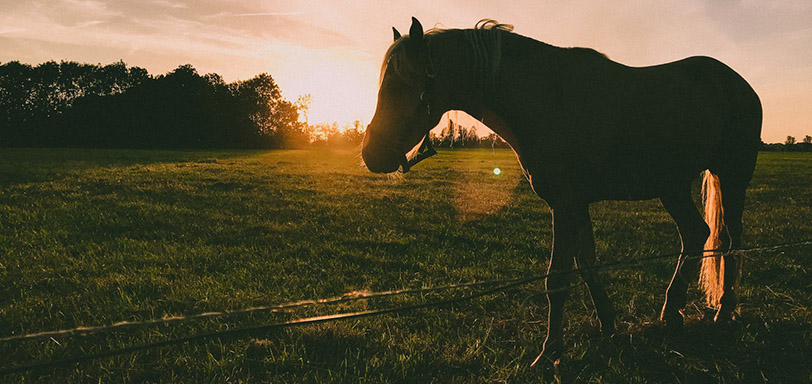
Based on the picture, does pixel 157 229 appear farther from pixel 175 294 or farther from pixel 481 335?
pixel 481 335

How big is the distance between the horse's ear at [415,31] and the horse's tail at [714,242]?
9.53ft

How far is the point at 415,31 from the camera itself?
2.14 meters

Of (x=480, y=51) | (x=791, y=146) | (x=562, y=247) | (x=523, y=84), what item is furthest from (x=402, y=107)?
(x=791, y=146)

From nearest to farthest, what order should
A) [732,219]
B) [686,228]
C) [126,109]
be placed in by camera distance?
[686,228]
[732,219]
[126,109]

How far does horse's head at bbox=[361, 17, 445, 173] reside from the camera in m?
2.24

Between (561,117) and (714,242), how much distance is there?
2279mm

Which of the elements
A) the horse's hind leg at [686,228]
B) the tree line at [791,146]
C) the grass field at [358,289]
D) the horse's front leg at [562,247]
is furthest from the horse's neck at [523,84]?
the tree line at [791,146]

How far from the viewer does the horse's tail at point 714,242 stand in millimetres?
3455

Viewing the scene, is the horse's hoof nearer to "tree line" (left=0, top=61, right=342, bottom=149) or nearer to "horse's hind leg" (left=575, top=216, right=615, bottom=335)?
"horse's hind leg" (left=575, top=216, right=615, bottom=335)

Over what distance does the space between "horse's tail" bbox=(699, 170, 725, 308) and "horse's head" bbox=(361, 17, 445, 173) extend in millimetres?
2736

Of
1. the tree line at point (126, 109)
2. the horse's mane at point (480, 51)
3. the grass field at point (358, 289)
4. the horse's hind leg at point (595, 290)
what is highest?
the tree line at point (126, 109)

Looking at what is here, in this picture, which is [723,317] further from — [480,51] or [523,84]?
[480,51]

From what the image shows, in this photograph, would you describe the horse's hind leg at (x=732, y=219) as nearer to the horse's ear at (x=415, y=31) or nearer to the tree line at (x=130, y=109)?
the horse's ear at (x=415, y=31)

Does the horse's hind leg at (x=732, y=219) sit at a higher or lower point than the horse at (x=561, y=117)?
lower
